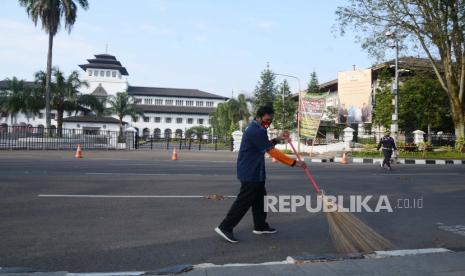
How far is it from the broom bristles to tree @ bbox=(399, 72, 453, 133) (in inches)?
1309

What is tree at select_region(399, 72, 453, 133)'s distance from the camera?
35531 mm

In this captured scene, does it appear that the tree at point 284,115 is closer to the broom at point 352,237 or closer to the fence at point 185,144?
the fence at point 185,144

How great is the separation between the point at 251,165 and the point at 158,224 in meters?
1.64

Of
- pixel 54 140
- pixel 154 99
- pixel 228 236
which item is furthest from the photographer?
pixel 154 99

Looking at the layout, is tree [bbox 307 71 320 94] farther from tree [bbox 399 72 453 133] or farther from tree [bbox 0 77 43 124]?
tree [bbox 0 77 43 124]

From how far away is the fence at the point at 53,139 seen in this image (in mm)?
26116

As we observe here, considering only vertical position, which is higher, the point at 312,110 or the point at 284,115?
the point at 284,115

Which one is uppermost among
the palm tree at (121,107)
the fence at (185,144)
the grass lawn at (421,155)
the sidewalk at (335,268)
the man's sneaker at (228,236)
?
the palm tree at (121,107)

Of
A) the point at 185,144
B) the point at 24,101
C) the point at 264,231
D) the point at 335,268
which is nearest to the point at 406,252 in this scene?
the point at 335,268

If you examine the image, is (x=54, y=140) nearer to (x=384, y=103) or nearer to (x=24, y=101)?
(x=24, y=101)

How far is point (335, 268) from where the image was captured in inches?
149

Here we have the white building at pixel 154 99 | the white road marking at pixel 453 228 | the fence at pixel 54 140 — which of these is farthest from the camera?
the white building at pixel 154 99

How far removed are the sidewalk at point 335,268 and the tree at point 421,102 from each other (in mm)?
33862

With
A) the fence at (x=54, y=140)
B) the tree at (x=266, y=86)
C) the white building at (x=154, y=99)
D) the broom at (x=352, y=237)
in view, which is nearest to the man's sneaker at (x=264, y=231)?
the broom at (x=352, y=237)
